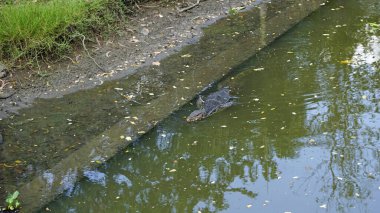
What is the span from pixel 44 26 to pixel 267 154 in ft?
12.3

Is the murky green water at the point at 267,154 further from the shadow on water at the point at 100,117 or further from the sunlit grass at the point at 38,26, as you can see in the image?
the sunlit grass at the point at 38,26

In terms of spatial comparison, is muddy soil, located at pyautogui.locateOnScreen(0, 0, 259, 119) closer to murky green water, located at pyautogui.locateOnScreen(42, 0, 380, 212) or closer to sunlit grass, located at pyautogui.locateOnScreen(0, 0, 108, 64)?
sunlit grass, located at pyautogui.locateOnScreen(0, 0, 108, 64)

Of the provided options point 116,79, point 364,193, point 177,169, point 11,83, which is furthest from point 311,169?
point 11,83

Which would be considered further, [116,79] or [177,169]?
[116,79]

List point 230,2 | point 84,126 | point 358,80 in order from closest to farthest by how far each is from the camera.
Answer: point 84,126, point 358,80, point 230,2

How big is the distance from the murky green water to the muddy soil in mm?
1392

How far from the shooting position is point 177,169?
5.74m

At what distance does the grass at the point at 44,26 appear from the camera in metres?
7.66

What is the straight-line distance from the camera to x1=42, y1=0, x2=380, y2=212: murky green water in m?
5.24

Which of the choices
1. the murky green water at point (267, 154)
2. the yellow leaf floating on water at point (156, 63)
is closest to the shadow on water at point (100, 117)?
the yellow leaf floating on water at point (156, 63)

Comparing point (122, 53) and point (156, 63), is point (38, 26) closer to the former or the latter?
point (122, 53)

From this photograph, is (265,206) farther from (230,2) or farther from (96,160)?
(230,2)

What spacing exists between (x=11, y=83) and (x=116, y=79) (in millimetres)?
1366

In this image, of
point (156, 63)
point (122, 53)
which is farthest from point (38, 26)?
point (156, 63)
